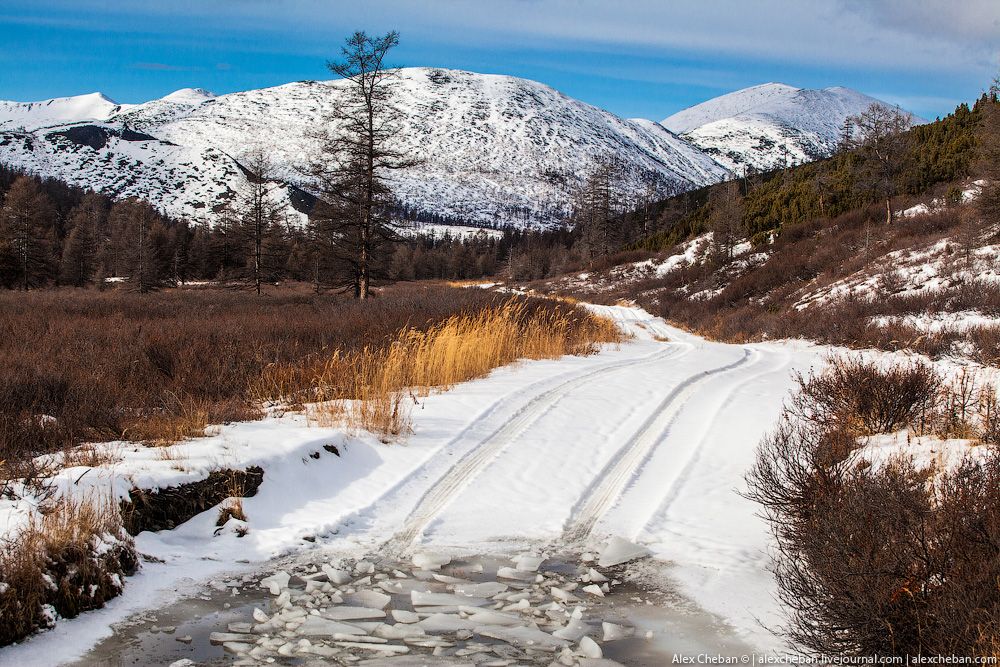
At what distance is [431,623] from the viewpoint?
11.2 ft

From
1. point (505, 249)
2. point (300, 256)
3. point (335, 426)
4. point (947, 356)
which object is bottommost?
point (335, 426)

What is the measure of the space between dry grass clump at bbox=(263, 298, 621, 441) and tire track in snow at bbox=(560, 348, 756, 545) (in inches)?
86.7

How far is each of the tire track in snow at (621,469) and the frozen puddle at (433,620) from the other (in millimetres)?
652

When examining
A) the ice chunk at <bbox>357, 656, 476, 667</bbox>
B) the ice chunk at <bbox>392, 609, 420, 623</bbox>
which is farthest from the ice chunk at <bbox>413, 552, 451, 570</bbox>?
the ice chunk at <bbox>357, 656, 476, 667</bbox>

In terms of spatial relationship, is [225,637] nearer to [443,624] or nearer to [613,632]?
[443,624]

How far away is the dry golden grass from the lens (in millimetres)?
6789

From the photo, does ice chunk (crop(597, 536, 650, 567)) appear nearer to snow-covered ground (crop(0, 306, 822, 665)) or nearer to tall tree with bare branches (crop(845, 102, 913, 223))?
snow-covered ground (crop(0, 306, 822, 665))

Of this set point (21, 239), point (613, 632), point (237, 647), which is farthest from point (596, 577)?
point (21, 239)

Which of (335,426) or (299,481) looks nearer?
(299,481)

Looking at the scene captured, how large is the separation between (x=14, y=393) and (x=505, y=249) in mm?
134882

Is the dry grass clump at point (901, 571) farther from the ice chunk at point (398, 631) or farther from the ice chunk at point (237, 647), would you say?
the ice chunk at point (237, 647)

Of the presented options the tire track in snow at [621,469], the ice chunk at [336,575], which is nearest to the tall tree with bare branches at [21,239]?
the tire track in snow at [621,469]

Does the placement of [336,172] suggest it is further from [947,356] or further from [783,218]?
[783,218]

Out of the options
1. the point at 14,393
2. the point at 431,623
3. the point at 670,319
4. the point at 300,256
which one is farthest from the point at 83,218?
the point at 431,623
